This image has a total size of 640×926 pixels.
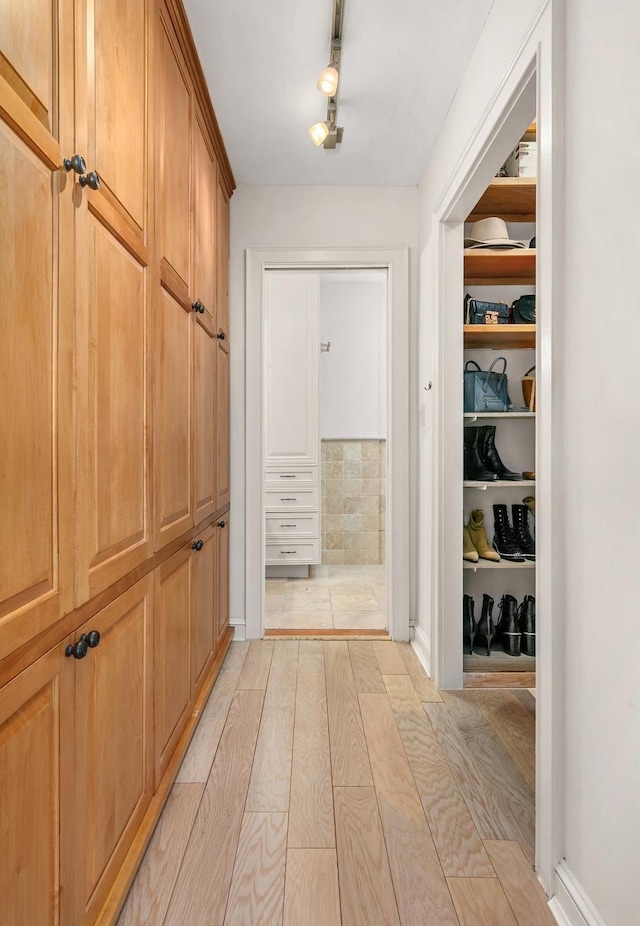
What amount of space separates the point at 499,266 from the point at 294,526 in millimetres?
2691

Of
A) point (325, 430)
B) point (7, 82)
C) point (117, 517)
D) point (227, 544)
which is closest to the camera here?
point (7, 82)

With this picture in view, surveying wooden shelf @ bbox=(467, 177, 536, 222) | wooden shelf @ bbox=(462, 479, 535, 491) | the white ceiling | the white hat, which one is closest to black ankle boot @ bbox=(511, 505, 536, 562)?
wooden shelf @ bbox=(462, 479, 535, 491)

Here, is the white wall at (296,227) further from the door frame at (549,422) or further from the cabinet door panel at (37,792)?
the cabinet door panel at (37,792)

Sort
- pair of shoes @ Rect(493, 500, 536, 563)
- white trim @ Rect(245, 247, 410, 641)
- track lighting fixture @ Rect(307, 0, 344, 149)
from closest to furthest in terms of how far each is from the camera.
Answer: track lighting fixture @ Rect(307, 0, 344, 149)
pair of shoes @ Rect(493, 500, 536, 563)
white trim @ Rect(245, 247, 410, 641)

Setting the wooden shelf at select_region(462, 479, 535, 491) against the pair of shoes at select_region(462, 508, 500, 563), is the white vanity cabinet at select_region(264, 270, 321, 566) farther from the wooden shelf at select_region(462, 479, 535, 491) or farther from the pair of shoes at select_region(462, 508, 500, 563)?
the wooden shelf at select_region(462, 479, 535, 491)

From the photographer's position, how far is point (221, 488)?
3049mm

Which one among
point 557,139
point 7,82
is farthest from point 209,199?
point 7,82

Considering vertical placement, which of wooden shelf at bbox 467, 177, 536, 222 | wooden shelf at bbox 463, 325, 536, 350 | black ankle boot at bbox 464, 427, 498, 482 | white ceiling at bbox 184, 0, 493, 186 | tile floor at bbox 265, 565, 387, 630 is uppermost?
white ceiling at bbox 184, 0, 493, 186

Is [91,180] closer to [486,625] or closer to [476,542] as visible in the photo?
[476,542]

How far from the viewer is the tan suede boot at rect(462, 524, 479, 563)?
2824 mm

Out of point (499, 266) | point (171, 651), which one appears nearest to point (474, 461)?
point (499, 266)

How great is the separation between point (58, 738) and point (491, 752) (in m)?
1.59

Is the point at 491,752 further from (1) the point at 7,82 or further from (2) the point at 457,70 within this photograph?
(2) the point at 457,70

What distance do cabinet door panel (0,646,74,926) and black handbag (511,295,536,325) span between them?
2.55m
